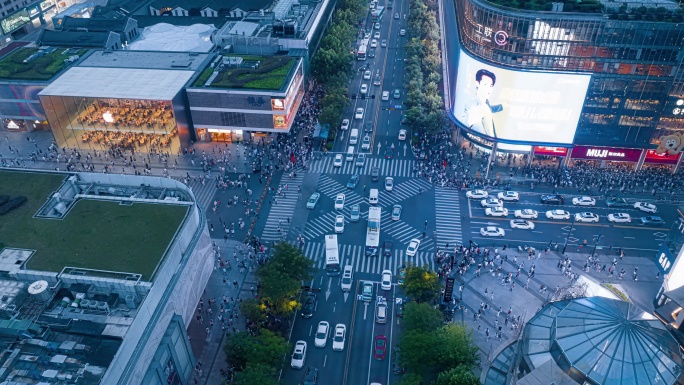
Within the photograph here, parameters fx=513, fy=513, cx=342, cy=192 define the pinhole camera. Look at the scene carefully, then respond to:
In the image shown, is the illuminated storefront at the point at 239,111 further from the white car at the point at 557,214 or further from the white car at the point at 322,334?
the white car at the point at 557,214

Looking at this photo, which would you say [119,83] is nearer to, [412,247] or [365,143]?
[365,143]

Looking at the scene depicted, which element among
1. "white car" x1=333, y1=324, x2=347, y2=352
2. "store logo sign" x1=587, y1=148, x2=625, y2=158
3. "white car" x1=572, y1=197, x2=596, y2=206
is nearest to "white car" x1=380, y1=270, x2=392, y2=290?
"white car" x1=333, y1=324, x2=347, y2=352

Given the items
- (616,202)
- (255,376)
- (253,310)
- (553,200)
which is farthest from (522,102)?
(255,376)

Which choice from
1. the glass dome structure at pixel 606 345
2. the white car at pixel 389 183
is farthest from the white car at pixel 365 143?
the glass dome structure at pixel 606 345

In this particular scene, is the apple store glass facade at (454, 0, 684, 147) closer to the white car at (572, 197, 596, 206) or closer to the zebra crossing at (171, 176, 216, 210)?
the white car at (572, 197, 596, 206)

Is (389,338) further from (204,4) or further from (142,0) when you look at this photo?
(142,0)

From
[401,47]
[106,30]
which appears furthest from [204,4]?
[401,47]
